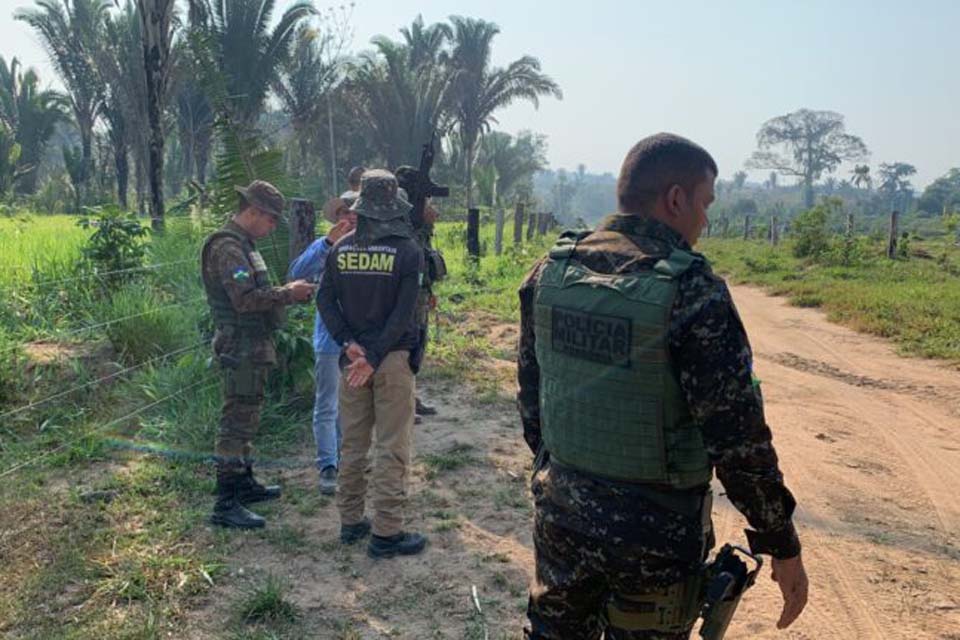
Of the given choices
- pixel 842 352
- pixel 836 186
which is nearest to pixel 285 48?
pixel 842 352

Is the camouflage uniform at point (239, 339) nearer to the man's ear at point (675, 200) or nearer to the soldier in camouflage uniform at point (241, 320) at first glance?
the soldier in camouflage uniform at point (241, 320)

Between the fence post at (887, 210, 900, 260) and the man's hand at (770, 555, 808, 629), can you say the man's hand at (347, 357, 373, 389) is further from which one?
the fence post at (887, 210, 900, 260)

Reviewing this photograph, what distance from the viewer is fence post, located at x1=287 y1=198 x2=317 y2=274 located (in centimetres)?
532

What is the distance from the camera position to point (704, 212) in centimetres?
189

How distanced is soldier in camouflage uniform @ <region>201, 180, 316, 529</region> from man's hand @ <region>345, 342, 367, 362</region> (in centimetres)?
61

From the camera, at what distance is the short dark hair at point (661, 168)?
185 cm

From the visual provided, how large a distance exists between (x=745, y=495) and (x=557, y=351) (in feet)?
1.86

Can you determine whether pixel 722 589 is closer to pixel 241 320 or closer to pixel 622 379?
pixel 622 379

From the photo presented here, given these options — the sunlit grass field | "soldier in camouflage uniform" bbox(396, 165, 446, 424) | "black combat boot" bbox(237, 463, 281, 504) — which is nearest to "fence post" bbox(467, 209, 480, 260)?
the sunlit grass field

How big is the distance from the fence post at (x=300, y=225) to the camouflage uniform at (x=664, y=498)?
370 centimetres

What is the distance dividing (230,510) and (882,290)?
36.1 feet

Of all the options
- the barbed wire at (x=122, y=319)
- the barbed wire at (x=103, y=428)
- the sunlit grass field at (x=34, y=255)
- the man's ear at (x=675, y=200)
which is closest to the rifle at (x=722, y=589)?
the man's ear at (x=675, y=200)

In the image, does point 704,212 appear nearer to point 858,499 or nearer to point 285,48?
point 858,499

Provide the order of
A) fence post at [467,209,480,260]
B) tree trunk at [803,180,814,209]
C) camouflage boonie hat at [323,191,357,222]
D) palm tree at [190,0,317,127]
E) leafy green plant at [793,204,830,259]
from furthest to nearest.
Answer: tree trunk at [803,180,814,209] < palm tree at [190,0,317,127] < leafy green plant at [793,204,830,259] < fence post at [467,209,480,260] < camouflage boonie hat at [323,191,357,222]
